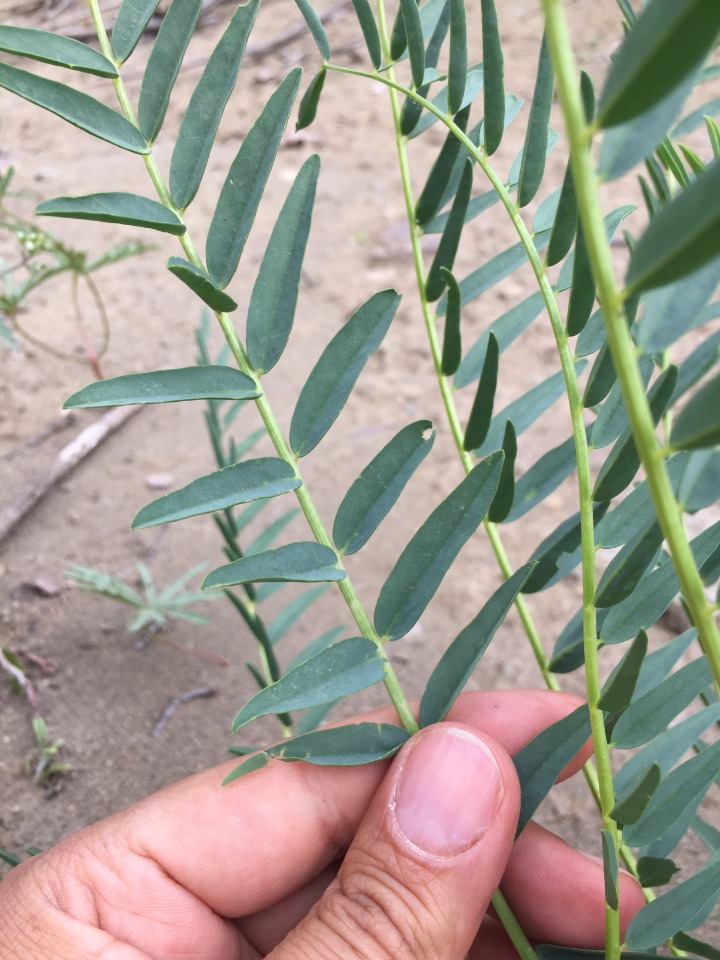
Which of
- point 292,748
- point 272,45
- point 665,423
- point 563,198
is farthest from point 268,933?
point 272,45

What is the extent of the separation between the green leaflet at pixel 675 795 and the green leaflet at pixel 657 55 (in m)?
0.44

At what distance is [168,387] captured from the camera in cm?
59

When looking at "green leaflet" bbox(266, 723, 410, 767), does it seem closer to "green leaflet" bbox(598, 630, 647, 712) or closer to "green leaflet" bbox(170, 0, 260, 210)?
"green leaflet" bbox(598, 630, 647, 712)

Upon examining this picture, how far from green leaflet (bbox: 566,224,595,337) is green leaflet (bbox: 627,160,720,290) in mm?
193

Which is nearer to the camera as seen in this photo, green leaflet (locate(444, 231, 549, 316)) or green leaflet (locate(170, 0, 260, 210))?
green leaflet (locate(170, 0, 260, 210))

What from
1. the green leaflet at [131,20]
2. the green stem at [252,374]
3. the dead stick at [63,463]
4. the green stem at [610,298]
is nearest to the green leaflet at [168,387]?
the green stem at [252,374]

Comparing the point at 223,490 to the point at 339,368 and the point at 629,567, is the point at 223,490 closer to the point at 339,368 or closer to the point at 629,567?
the point at 339,368

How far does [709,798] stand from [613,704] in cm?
83

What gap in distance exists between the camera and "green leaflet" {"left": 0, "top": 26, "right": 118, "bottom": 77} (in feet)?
1.72

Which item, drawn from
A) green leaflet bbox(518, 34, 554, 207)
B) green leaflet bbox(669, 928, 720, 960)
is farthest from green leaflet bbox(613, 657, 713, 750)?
green leaflet bbox(518, 34, 554, 207)

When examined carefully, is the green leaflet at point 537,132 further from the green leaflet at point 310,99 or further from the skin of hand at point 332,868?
the skin of hand at point 332,868

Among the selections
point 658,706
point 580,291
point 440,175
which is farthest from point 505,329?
point 658,706

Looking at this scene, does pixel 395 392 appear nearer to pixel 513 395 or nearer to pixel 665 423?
pixel 513 395

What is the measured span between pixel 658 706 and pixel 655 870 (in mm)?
105
